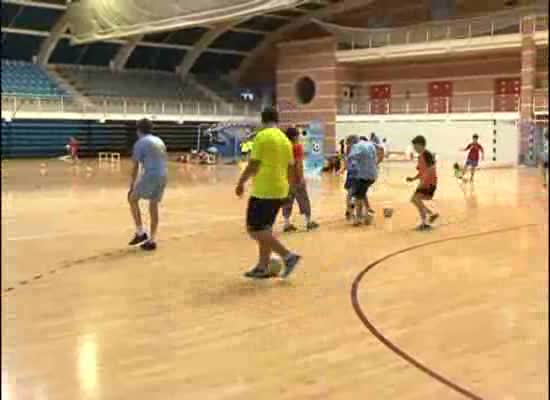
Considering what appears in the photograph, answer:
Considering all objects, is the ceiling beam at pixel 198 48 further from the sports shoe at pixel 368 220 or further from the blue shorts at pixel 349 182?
the blue shorts at pixel 349 182

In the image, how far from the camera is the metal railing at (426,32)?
31744mm

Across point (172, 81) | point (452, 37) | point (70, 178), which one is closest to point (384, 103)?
point (452, 37)

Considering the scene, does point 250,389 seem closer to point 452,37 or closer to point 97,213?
point 97,213

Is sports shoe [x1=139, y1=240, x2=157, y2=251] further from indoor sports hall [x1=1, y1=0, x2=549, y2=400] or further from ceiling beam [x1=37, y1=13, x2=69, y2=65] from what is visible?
ceiling beam [x1=37, y1=13, x2=69, y2=65]

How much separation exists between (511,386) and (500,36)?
3023 cm

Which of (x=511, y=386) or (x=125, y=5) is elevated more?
(x=125, y=5)

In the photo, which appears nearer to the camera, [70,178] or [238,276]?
[238,276]

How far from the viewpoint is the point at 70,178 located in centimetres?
2303

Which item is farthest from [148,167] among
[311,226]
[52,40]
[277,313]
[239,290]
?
[52,40]

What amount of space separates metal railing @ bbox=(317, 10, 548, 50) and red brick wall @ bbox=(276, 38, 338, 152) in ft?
3.14

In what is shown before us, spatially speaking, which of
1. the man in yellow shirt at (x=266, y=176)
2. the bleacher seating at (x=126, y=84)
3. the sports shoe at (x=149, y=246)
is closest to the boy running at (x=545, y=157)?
the man in yellow shirt at (x=266, y=176)

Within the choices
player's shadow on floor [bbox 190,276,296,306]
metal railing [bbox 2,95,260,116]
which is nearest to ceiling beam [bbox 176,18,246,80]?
metal railing [bbox 2,95,260,116]

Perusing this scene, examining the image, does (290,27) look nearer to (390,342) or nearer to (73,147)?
(73,147)

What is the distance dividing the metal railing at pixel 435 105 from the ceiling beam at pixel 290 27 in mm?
4877
